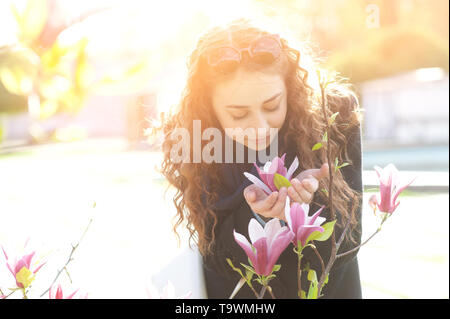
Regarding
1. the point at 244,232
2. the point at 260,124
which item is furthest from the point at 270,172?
the point at 244,232

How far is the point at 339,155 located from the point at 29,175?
8.86 ft

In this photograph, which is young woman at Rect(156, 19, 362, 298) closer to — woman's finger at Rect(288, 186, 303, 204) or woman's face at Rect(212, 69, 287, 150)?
woman's face at Rect(212, 69, 287, 150)

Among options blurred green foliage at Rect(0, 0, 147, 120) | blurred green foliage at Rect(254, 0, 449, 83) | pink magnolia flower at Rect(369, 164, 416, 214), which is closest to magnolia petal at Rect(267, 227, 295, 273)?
pink magnolia flower at Rect(369, 164, 416, 214)

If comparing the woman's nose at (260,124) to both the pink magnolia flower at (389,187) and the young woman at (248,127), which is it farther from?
the pink magnolia flower at (389,187)

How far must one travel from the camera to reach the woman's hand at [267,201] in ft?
1.41

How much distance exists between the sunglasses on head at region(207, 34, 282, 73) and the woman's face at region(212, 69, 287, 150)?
0.05 feet

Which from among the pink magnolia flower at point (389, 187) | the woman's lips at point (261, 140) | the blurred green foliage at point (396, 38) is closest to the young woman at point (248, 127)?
the woman's lips at point (261, 140)

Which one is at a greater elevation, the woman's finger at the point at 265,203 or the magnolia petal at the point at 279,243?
the woman's finger at the point at 265,203

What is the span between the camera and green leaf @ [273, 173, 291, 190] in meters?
0.41

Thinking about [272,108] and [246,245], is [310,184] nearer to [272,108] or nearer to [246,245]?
[246,245]

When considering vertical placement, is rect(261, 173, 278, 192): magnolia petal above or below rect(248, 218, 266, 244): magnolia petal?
above

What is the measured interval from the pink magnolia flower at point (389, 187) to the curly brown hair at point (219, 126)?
18cm
